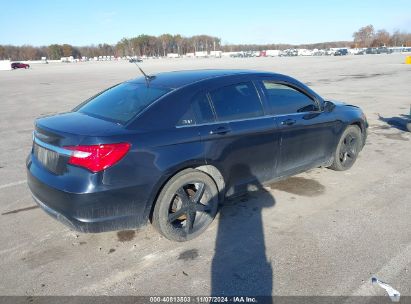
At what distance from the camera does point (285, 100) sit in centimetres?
460

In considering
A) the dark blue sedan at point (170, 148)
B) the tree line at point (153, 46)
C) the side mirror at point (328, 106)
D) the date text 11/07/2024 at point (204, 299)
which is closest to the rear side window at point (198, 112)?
the dark blue sedan at point (170, 148)

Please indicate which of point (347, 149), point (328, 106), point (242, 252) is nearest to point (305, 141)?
point (328, 106)

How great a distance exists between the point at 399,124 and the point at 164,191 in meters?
7.65

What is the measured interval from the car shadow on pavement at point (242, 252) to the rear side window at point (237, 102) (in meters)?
0.86

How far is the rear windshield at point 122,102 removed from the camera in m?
3.65

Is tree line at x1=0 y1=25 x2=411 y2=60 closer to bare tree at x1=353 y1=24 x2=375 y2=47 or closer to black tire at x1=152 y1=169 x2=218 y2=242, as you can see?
bare tree at x1=353 y1=24 x2=375 y2=47

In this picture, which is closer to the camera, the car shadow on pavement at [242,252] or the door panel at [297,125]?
the car shadow on pavement at [242,252]

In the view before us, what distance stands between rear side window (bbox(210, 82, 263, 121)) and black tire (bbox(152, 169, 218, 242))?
29.0 inches

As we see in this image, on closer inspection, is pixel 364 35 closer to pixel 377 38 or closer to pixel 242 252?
pixel 377 38

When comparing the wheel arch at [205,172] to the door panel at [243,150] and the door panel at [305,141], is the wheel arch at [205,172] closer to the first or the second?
the door panel at [243,150]

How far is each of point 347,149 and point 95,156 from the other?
4.09 metres

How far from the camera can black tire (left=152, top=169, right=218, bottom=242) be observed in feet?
11.6

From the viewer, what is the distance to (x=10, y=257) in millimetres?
3486

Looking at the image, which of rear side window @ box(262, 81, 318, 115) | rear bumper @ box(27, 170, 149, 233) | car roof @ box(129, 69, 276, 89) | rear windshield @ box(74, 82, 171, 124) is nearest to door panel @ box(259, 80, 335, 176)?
rear side window @ box(262, 81, 318, 115)
